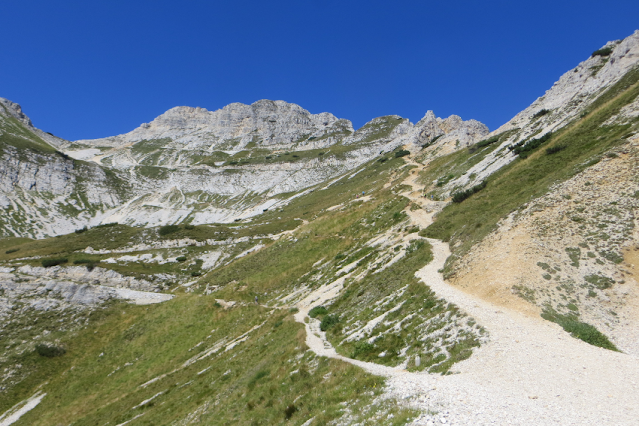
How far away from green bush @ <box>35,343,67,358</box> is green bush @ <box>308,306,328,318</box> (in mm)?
33805

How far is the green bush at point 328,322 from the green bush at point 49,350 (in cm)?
3632

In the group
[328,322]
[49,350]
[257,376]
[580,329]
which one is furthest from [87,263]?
[580,329]

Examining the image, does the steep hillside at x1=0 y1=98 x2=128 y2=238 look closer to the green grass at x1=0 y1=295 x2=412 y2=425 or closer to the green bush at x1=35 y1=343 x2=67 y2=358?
the green bush at x1=35 y1=343 x2=67 y2=358

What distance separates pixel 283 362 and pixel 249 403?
3.77 m

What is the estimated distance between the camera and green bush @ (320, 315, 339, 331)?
84.7ft

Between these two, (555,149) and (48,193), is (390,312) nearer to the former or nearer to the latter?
(555,149)

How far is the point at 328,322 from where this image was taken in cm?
2639

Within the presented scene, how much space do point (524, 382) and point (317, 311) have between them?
68.2 feet

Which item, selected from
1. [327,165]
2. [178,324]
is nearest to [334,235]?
[178,324]

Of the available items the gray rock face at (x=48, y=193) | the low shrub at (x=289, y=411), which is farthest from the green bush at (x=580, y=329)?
the gray rock face at (x=48, y=193)

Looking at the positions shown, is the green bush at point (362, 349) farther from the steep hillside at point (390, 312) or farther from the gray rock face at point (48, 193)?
the gray rock face at point (48, 193)

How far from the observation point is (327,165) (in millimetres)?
194875

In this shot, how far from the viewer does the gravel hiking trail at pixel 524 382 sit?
895 centimetres

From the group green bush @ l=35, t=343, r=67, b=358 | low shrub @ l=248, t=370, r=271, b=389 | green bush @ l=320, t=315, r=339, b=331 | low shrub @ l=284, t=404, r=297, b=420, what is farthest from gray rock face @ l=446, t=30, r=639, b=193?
green bush @ l=35, t=343, r=67, b=358
